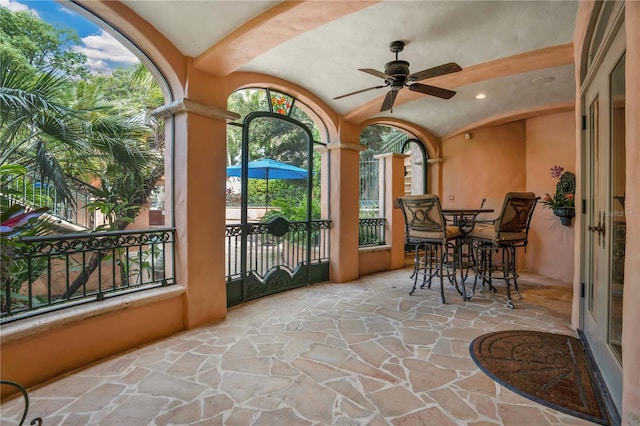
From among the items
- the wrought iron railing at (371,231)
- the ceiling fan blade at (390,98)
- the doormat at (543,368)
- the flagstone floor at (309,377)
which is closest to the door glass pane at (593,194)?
the doormat at (543,368)

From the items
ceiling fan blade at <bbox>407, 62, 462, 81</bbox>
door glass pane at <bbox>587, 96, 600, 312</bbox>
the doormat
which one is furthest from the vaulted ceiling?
the doormat

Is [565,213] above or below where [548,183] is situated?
below

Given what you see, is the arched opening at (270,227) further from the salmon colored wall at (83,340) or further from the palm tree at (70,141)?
the palm tree at (70,141)

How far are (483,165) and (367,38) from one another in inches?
159

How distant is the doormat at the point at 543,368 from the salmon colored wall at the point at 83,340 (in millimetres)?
2603

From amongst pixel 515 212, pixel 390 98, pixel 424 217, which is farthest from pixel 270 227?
pixel 515 212

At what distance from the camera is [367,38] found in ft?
9.67

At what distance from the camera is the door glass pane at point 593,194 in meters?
2.40

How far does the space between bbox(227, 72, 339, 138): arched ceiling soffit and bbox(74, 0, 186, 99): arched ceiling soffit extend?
0.63m

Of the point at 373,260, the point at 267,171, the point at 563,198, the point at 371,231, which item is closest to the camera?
the point at 267,171

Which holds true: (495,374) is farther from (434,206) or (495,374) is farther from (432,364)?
(434,206)

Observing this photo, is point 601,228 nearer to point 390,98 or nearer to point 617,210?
point 617,210

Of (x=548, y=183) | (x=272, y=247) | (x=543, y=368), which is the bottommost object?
(x=543, y=368)

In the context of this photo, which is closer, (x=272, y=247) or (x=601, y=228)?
(x=601, y=228)
